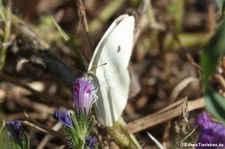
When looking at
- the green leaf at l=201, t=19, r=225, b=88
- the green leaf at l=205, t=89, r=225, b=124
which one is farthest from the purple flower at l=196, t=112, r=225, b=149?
the green leaf at l=201, t=19, r=225, b=88

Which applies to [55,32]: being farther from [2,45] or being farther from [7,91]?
[2,45]

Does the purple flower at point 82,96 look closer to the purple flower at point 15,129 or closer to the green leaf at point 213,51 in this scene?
the purple flower at point 15,129

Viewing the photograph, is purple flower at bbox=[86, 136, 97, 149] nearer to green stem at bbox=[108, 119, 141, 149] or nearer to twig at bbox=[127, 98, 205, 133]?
green stem at bbox=[108, 119, 141, 149]

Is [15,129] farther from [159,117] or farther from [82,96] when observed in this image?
[159,117]

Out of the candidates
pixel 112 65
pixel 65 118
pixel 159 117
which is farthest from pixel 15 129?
pixel 159 117

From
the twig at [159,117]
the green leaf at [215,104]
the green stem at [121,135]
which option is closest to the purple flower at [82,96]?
the green leaf at [215,104]
